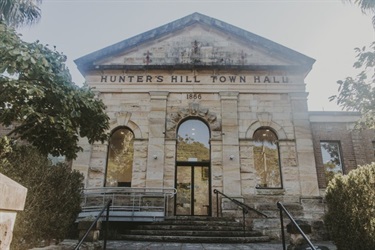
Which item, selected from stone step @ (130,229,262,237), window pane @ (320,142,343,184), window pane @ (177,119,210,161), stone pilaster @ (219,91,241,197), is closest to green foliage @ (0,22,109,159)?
stone step @ (130,229,262,237)

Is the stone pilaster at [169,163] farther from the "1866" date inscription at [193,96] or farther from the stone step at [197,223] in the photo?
the "1866" date inscription at [193,96]

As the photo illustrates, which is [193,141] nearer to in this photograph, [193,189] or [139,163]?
[193,189]

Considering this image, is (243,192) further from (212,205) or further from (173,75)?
(173,75)

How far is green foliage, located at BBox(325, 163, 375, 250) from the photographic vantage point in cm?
509

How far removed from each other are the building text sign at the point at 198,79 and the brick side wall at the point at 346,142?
9.24 ft

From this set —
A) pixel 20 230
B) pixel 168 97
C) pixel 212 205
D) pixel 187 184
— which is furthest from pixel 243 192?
pixel 20 230

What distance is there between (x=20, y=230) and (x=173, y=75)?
947 cm

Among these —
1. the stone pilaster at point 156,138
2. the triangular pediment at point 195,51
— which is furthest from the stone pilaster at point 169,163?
the triangular pediment at point 195,51

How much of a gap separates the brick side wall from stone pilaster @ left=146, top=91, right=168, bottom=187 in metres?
6.76

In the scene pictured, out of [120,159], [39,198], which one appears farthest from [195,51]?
[39,198]

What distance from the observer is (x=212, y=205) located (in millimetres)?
11148

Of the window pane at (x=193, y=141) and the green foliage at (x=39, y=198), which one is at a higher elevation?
the window pane at (x=193, y=141)

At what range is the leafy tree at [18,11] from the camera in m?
9.01

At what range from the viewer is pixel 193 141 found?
40.4 ft
